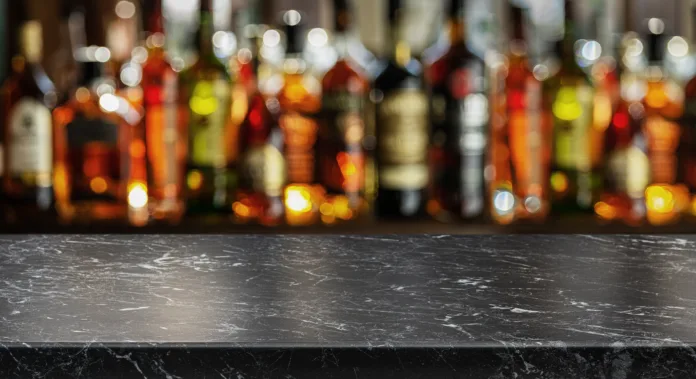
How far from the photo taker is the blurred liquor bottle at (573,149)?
4.38 feet

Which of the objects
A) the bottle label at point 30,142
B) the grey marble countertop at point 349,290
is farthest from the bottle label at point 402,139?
the grey marble countertop at point 349,290

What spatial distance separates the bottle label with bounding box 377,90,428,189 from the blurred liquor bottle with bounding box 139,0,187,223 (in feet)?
0.91

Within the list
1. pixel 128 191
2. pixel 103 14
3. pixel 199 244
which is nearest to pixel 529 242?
pixel 199 244

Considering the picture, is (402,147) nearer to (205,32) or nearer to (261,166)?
(261,166)

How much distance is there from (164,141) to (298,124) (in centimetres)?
18

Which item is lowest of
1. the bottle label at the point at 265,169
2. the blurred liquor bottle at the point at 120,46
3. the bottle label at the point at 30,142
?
the bottle label at the point at 265,169

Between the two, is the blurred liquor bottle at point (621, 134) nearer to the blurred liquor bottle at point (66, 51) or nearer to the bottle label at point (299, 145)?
the bottle label at point (299, 145)

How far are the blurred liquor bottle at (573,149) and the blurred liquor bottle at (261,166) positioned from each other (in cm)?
37

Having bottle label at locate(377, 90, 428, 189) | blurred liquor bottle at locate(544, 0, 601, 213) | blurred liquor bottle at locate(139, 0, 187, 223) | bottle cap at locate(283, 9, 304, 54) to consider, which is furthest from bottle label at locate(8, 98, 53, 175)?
blurred liquor bottle at locate(544, 0, 601, 213)

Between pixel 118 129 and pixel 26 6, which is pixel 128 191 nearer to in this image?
pixel 118 129

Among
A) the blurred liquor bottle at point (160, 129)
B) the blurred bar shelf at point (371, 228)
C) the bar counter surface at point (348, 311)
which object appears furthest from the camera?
the blurred liquor bottle at point (160, 129)

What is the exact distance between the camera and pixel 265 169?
4.36 feet

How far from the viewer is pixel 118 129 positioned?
1373 mm

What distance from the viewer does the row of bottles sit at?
4.29 feet
